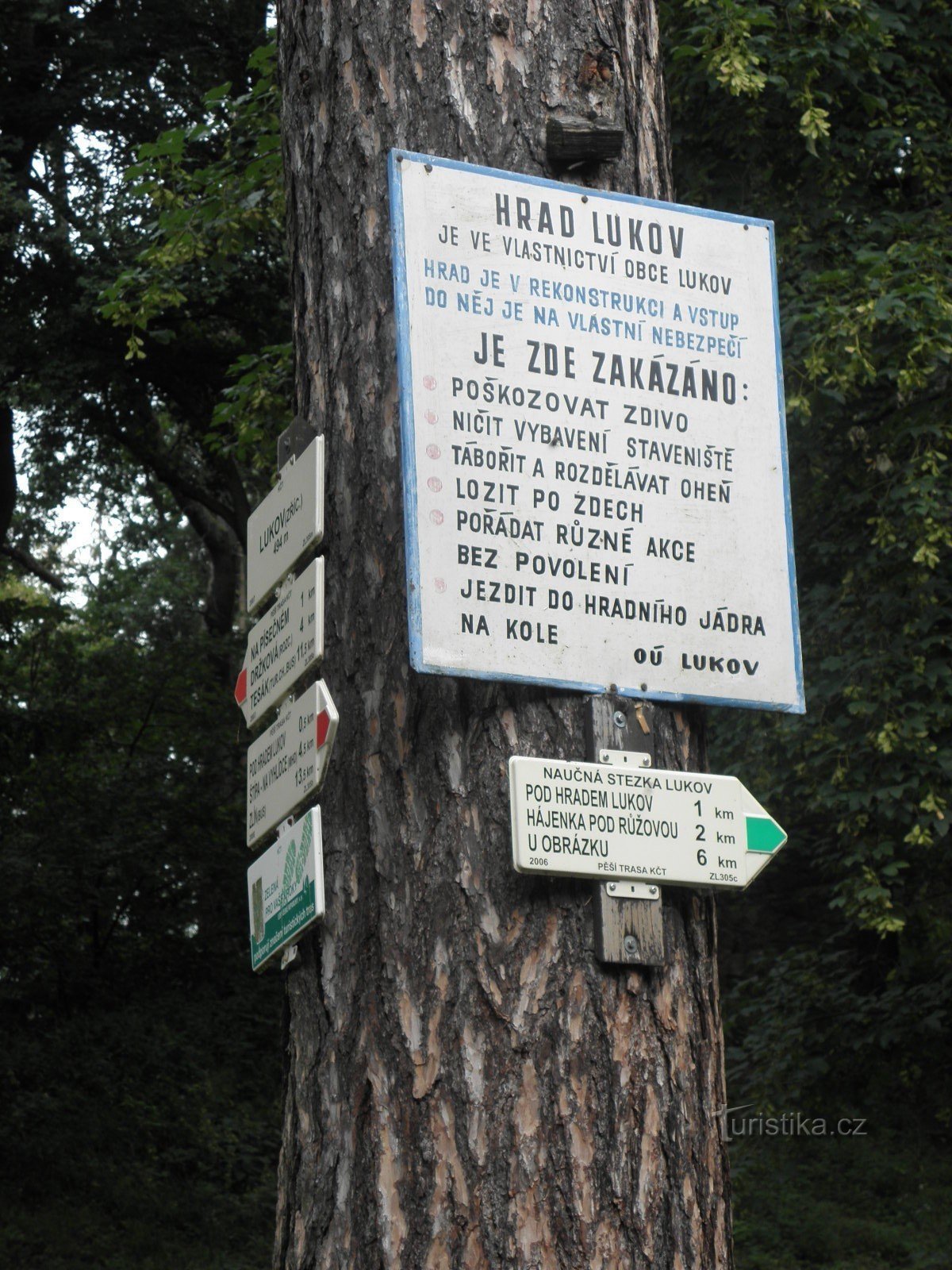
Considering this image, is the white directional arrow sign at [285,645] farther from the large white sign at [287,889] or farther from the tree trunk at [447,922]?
the large white sign at [287,889]

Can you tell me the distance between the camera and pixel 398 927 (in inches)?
93.4

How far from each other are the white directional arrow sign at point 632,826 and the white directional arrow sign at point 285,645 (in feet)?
1.48

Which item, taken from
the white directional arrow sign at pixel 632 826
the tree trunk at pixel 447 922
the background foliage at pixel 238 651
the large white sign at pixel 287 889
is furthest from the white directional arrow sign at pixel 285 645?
the background foliage at pixel 238 651

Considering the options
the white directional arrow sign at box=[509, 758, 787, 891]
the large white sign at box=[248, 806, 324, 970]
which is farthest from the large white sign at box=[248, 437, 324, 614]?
the white directional arrow sign at box=[509, 758, 787, 891]

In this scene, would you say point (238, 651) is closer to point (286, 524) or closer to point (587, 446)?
point (286, 524)

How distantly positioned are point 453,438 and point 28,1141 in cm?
1102

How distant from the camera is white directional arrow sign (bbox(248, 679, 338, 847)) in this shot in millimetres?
2504

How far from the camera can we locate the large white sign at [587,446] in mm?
2420

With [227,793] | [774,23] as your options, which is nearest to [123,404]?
[227,793]

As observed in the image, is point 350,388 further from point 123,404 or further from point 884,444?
point 123,404

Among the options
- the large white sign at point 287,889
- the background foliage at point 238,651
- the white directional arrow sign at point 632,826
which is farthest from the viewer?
the background foliage at point 238,651

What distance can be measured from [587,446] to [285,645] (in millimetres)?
633

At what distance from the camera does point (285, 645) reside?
275 cm

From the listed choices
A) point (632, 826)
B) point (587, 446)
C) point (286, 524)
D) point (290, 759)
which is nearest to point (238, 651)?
point (286, 524)
